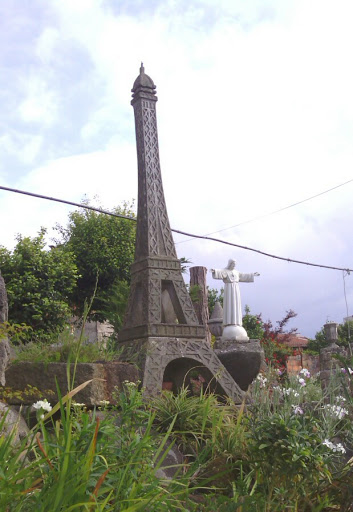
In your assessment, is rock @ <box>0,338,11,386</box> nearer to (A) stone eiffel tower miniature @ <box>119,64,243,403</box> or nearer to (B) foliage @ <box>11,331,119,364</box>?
(B) foliage @ <box>11,331,119,364</box>

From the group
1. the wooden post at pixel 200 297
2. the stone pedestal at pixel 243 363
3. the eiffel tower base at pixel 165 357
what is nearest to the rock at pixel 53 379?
the eiffel tower base at pixel 165 357

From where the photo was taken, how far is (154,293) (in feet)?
33.2

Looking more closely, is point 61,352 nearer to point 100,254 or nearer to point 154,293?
point 154,293

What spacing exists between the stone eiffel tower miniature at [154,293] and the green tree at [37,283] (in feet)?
27.8

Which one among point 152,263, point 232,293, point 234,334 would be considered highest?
point 232,293

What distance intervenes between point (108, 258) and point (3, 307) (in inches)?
701

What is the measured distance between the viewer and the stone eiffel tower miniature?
970cm

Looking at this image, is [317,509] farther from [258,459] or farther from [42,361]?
[42,361]

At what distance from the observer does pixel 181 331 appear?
10.1 metres

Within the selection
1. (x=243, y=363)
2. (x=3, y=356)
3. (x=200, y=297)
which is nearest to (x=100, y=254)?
(x=200, y=297)

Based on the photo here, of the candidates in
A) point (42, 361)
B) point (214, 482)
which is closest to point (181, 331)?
point (42, 361)

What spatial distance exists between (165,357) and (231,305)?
638cm

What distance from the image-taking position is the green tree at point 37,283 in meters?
19.2

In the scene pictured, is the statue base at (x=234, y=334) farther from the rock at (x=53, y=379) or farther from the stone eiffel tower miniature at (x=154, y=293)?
the rock at (x=53, y=379)
